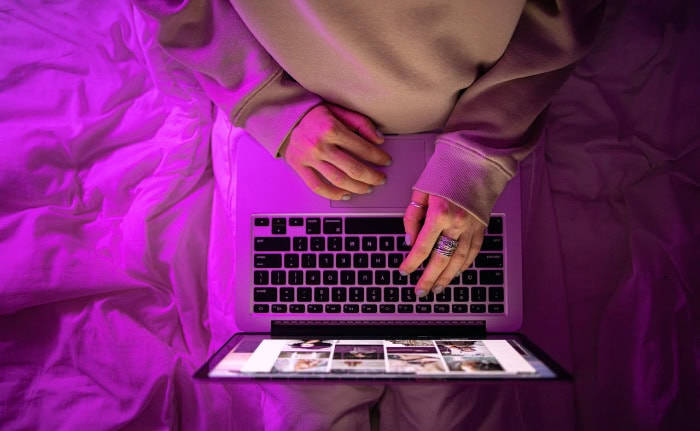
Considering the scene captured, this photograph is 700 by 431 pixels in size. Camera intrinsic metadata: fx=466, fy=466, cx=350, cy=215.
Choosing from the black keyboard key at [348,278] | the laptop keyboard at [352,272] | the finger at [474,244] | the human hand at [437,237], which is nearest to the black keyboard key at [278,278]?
the laptop keyboard at [352,272]

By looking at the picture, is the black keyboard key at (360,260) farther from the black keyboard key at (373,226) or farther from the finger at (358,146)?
the finger at (358,146)

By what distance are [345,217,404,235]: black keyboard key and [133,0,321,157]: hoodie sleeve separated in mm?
190

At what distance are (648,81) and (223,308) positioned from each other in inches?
40.3

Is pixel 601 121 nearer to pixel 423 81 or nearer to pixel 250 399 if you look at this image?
pixel 423 81

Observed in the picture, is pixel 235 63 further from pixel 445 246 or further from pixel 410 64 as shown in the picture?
pixel 445 246

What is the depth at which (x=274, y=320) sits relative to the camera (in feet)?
2.80

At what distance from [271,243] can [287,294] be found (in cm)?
10

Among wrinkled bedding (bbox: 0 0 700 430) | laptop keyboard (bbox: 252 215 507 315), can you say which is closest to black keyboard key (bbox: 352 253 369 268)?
laptop keyboard (bbox: 252 215 507 315)

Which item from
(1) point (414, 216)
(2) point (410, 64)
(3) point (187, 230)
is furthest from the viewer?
(3) point (187, 230)

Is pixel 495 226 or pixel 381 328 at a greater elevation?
pixel 495 226

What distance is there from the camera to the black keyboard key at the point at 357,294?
850mm

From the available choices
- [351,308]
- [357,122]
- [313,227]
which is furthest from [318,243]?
[357,122]

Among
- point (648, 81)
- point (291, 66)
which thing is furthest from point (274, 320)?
point (648, 81)

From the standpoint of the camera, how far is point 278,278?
2.82ft
